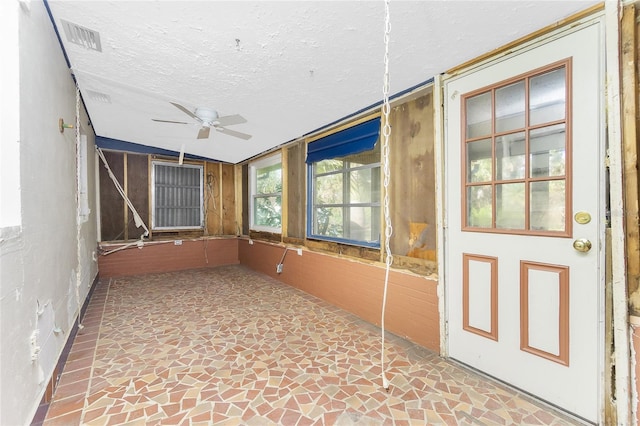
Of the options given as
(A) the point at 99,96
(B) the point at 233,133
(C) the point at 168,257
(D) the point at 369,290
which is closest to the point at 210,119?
(B) the point at 233,133

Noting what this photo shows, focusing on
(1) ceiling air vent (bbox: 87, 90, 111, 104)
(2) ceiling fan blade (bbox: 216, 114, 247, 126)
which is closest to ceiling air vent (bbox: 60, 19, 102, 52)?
(1) ceiling air vent (bbox: 87, 90, 111, 104)

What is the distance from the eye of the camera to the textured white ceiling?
1.51 m

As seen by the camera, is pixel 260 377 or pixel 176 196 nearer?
pixel 260 377

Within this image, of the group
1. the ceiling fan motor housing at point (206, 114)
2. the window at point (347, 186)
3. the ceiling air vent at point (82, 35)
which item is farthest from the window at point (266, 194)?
the ceiling air vent at point (82, 35)

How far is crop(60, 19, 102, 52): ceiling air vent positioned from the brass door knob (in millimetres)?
3210

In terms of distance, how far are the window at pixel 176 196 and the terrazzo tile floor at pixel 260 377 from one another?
8.35 feet

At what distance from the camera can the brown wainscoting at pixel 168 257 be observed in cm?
470

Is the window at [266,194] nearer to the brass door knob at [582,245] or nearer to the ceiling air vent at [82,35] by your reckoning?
the ceiling air vent at [82,35]

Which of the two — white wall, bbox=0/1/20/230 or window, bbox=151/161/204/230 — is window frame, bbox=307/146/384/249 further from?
window, bbox=151/161/204/230

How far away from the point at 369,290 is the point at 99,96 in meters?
3.50

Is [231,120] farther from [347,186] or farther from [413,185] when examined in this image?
[413,185]

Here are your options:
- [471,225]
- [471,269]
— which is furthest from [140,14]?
[471,269]

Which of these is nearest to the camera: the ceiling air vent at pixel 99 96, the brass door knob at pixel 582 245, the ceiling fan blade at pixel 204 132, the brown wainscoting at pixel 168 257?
the brass door knob at pixel 582 245

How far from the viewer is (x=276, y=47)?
72.7 inches
